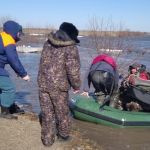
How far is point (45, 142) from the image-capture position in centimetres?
621

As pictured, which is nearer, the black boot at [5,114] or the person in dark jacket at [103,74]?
the black boot at [5,114]

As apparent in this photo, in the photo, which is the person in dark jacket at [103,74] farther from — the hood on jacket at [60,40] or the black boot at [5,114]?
the hood on jacket at [60,40]

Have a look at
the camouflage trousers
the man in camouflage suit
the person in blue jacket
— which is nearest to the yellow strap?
the person in blue jacket

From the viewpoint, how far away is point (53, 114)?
6.18m

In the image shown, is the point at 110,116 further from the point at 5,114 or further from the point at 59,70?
the point at 59,70

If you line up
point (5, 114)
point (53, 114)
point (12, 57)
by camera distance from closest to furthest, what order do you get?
1. point (53, 114)
2. point (12, 57)
3. point (5, 114)

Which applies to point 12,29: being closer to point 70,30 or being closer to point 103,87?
point 70,30

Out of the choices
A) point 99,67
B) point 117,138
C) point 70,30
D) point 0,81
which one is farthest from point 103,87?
point 70,30

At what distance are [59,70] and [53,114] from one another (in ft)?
2.43

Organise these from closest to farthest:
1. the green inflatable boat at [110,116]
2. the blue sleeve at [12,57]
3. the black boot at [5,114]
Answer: the blue sleeve at [12,57]
the black boot at [5,114]
the green inflatable boat at [110,116]

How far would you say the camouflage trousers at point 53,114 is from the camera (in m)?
6.01

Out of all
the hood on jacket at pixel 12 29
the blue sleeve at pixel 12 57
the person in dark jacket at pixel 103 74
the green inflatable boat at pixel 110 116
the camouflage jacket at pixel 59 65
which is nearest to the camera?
the camouflage jacket at pixel 59 65

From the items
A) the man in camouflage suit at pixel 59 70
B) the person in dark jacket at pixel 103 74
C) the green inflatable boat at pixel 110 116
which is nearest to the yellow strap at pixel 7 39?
the man in camouflage suit at pixel 59 70

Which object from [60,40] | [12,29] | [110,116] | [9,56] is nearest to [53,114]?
[60,40]
